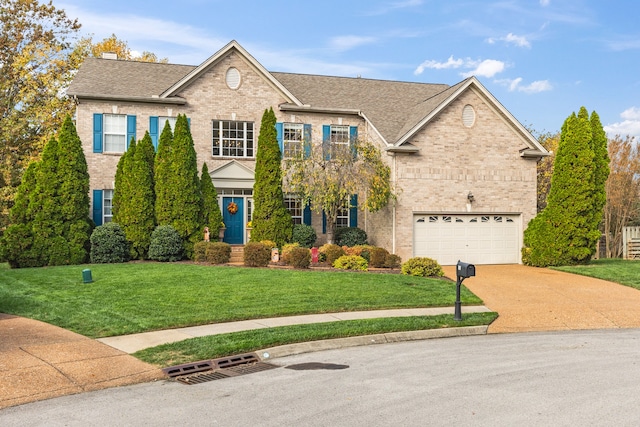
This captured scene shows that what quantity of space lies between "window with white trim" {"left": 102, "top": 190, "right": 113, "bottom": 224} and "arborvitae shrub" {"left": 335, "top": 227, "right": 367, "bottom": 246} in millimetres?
9156

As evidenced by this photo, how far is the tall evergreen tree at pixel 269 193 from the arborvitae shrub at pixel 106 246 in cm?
509

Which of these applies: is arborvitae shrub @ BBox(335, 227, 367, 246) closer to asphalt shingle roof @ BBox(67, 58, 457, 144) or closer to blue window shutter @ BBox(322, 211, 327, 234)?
blue window shutter @ BBox(322, 211, 327, 234)

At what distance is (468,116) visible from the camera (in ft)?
79.3

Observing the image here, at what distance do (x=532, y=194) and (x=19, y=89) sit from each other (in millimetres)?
28140

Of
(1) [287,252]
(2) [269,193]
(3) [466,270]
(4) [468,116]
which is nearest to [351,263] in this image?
(1) [287,252]

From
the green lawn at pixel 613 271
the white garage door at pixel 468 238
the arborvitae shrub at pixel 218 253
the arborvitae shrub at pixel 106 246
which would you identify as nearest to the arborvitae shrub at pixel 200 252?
the arborvitae shrub at pixel 218 253

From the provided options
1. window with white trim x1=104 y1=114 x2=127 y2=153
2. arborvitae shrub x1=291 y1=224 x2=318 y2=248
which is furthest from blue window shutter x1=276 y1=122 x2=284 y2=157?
window with white trim x1=104 y1=114 x2=127 y2=153

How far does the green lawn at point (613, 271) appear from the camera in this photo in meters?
18.1

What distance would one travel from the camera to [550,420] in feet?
19.4

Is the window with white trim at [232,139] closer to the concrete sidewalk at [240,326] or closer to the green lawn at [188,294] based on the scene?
the green lawn at [188,294]

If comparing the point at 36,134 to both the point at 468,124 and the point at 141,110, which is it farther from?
the point at 468,124

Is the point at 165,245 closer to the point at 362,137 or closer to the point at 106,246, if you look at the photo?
the point at 106,246

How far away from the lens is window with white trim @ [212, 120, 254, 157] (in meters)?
25.1

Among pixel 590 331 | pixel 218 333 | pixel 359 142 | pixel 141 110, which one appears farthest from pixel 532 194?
pixel 218 333
